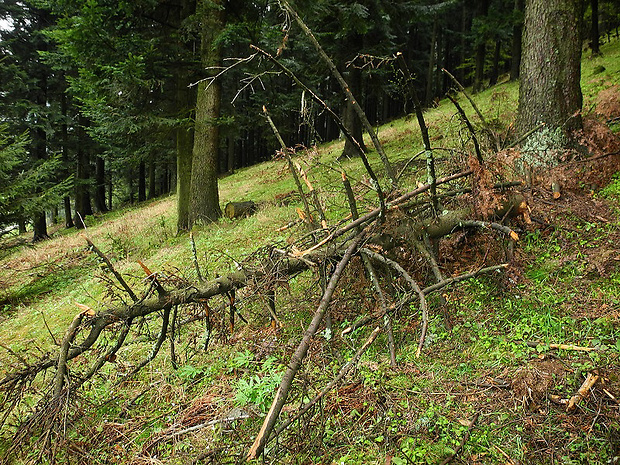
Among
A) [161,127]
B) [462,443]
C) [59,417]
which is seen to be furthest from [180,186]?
[462,443]

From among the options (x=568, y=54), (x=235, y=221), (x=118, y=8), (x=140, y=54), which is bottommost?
(x=235, y=221)

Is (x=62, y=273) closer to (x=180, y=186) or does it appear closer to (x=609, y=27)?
(x=180, y=186)

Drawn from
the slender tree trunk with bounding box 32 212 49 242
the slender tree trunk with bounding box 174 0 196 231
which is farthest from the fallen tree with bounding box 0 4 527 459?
the slender tree trunk with bounding box 32 212 49 242

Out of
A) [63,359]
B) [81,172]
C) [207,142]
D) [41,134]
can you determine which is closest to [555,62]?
[63,359]

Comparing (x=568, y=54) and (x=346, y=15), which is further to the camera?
(x=346, y=15)

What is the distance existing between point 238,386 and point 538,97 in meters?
5.20

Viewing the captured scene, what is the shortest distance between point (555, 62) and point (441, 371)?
14.7ft

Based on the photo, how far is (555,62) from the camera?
15.5 ft

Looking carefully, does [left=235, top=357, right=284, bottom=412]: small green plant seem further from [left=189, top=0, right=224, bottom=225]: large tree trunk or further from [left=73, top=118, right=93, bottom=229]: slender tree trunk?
[left=73, top=118, right=93, bottom=229]: slender tree trunk

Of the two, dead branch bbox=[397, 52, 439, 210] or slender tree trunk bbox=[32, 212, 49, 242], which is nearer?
dead branch bbox=[397, 52, 439, 210]

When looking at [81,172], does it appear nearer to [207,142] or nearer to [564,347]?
[207,142]

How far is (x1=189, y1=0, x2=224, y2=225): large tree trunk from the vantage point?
906cm

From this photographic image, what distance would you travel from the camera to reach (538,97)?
15.8ft

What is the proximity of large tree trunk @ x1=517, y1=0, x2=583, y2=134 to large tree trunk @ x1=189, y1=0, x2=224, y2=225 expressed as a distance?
695 centimetres
